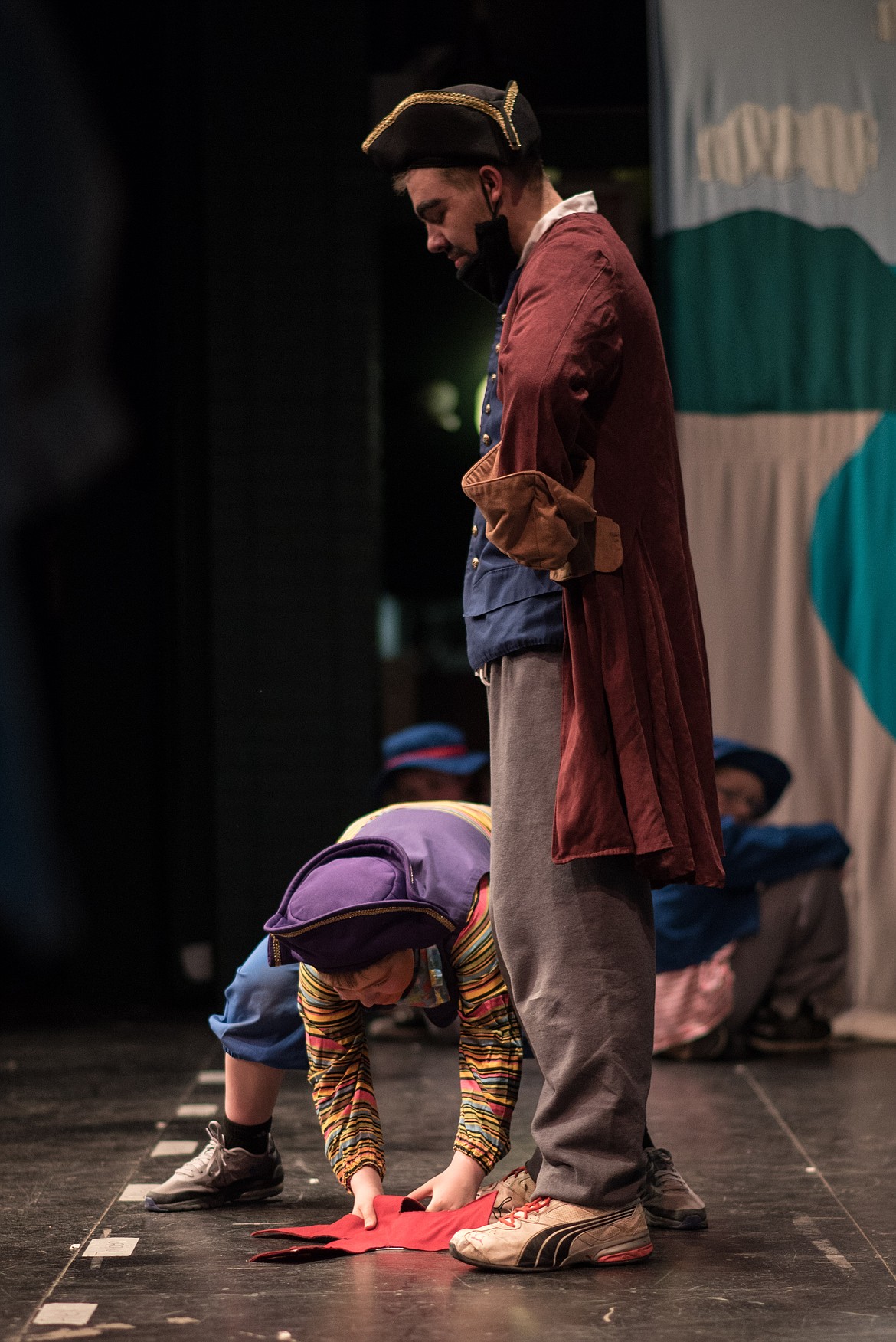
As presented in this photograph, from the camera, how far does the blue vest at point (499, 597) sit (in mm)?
2045

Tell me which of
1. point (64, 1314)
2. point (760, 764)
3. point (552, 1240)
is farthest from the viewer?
point (760, 764)

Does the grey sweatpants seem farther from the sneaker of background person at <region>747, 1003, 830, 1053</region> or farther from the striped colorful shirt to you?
the sneaker of background person at <region>747, 1003, 830, 1053</region>

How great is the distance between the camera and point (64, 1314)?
181cm

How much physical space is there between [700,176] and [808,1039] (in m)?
2.26

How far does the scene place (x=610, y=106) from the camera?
4836 millimetres

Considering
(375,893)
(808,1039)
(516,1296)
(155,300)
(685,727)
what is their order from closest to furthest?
(516,1296) < (685,727) < (375,893) < (808,1039) < (155,300)

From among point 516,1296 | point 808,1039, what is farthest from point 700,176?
point 516,1296

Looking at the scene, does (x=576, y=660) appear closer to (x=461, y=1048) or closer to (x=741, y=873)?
(x=461, y=1048)

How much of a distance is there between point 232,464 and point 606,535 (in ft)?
9.67

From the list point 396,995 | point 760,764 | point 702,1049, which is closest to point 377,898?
point 396,995

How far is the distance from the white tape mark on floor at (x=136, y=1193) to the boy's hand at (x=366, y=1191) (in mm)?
399

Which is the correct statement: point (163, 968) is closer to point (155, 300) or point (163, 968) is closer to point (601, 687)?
point (155, 300)

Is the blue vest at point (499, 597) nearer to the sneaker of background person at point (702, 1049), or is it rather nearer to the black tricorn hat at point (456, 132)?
the black tricorn hat at point (456, 132)

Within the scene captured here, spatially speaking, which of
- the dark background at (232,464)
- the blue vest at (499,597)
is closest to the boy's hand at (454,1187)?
the blue vest at (499,597)
